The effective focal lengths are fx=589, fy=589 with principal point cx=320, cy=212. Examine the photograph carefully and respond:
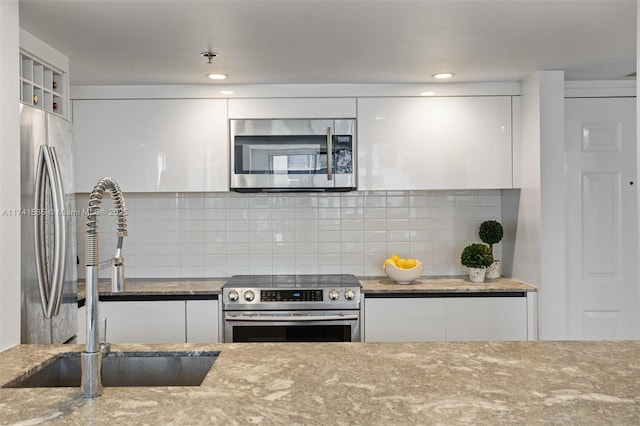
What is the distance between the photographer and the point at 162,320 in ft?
12.3

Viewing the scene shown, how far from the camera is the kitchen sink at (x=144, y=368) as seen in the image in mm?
1969

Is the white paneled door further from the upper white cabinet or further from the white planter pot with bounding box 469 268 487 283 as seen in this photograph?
the upper white cabinet

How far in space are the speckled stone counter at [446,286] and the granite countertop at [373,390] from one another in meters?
1.71

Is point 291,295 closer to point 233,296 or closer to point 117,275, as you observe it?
point 233,296

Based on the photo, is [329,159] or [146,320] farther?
[329,159]

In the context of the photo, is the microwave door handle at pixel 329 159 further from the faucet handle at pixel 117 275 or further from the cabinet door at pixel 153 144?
the faucet handle at pixel 117 275

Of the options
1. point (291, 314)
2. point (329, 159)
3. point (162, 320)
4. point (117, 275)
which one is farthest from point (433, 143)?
point (117, 275)

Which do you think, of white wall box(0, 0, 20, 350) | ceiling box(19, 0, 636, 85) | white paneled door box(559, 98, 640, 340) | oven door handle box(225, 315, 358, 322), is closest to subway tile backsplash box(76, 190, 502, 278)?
white paneled door box(559, 98, 640, 340)

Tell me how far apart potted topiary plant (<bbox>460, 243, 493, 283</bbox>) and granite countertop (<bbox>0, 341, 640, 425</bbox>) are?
1915 mm

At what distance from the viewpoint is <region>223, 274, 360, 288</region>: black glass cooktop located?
3.87 meters

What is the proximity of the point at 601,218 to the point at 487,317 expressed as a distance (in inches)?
43.1

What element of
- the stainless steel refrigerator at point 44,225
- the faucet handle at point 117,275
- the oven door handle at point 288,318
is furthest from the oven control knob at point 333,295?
the faucet handle at point 117,275

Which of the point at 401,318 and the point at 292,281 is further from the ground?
the point at 292,281

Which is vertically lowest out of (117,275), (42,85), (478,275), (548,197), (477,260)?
(478,275)
